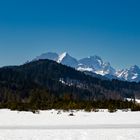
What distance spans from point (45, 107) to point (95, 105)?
14.3 metres
